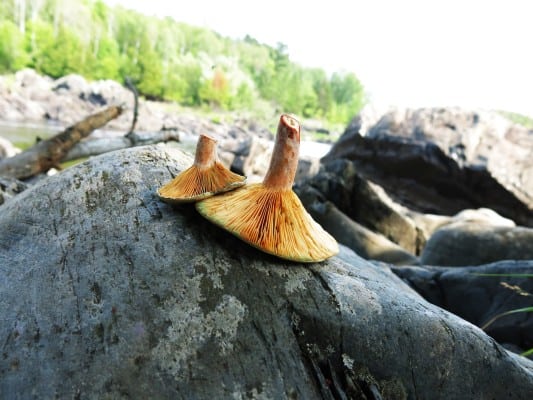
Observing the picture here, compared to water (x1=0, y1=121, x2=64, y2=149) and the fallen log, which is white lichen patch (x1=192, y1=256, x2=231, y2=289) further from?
water (x1=0, y1=121, x2=64, y2=149)

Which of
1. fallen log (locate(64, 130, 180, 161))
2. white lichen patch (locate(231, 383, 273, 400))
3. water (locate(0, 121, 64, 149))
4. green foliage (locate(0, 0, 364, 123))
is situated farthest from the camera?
green foliage (locate(0, 0, 364, 123))

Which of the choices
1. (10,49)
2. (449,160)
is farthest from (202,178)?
(10,49)

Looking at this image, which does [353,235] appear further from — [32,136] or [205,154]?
[32,136]

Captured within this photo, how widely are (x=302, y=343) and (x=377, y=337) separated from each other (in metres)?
0.33

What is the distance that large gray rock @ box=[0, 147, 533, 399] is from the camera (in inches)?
55.4

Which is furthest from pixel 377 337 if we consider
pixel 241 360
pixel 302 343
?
Result: pixel 241 360

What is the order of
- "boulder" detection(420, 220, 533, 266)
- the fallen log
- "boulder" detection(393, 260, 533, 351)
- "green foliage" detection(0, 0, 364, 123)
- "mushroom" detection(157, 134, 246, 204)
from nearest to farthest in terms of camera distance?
"mushroom" detection(157, 134, 246, 204) < "boulder" detection(393, 260, 533, 351) < "boulder" detection(420, 220, 533, 266) < the fallen log < "green foliage" detection(0, 0, 364, 123)

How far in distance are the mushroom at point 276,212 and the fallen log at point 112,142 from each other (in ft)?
22.0

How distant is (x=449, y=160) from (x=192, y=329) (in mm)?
10979

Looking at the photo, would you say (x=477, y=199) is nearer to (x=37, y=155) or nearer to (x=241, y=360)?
(x=37, y=155)

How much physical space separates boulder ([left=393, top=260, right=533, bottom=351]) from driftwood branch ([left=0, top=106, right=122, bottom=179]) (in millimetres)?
5890

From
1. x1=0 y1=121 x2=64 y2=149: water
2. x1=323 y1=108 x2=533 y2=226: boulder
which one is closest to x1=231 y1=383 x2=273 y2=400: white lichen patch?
x1=323 y1=108 x2=533 y2=226: boulder

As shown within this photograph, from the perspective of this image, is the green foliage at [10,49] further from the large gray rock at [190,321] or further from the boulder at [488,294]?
the large gray rock at [190,321]

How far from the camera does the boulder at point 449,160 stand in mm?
10555
